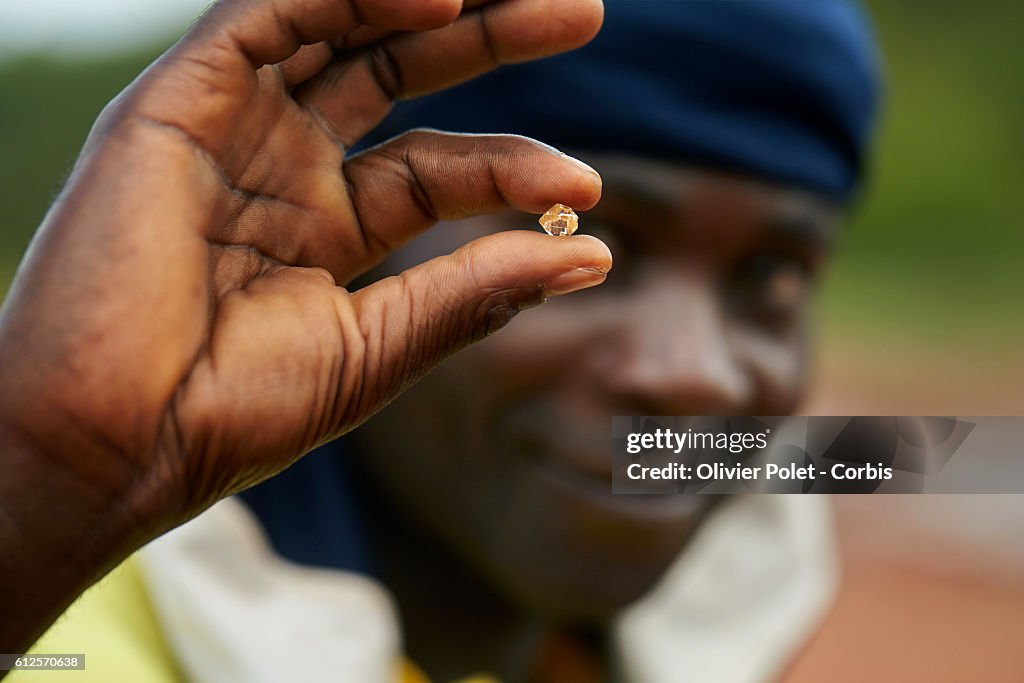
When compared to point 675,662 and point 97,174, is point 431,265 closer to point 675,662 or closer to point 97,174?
point 97,174

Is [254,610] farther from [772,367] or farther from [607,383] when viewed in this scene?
[772,367]

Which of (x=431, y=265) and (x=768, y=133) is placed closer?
(x=431, y=265)

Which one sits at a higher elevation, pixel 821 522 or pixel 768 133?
pixel 768 133

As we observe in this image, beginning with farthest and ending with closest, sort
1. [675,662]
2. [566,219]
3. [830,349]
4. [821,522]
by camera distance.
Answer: [830,349], [821,522], [675,662], [566,219]

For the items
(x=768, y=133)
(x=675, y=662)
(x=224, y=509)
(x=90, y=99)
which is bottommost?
(x=90, y=99)

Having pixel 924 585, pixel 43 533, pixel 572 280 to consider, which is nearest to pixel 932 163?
pixel 924 585

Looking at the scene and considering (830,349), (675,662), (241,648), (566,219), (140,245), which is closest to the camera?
(140,245)

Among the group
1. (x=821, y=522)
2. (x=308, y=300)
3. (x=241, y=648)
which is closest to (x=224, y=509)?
(x=241, y=648)
